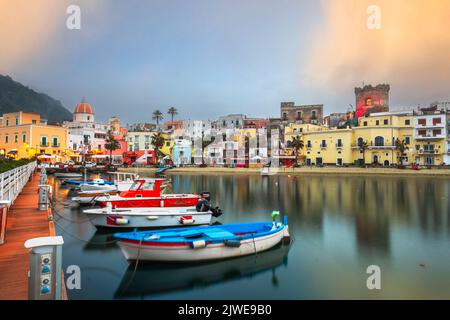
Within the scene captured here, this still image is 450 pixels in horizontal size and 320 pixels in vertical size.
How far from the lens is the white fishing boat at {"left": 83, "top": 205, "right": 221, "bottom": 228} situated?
15062mm

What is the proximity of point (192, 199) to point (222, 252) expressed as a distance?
25.8ft

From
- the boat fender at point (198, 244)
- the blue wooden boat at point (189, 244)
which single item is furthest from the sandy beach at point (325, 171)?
the boat fender at point (198, 244)

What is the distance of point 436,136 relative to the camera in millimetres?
60156

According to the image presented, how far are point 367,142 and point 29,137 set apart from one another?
66.9 m

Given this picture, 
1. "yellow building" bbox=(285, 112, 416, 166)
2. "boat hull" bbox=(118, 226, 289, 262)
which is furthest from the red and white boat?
"yellow building" bbox=(285, 112, 416, 166)

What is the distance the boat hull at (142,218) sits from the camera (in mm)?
15055

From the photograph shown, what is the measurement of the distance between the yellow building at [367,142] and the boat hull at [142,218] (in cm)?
5584

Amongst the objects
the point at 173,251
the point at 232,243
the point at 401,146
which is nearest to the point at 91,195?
the point at 173,251

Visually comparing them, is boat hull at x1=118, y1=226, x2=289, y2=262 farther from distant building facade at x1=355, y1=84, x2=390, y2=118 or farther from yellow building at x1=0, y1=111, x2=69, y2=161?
distant building facade at x1=355, y1=84, x2=390, y2=118

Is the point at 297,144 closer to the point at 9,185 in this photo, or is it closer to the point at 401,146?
the point at 401,146

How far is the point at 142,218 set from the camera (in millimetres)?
15125

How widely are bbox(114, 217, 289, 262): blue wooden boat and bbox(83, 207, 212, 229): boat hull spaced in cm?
305
